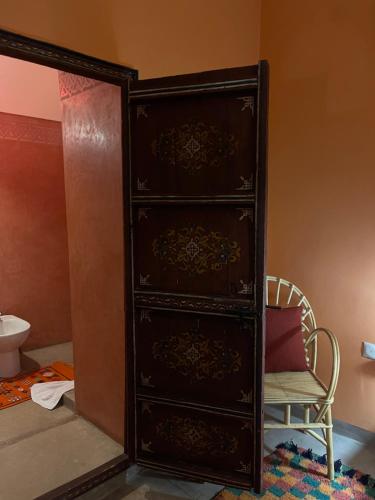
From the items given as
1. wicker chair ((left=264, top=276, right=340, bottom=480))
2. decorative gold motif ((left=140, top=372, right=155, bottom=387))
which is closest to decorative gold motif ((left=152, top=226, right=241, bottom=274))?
decorative gold motif ((left=140, top=372, right=155, bottom=387))

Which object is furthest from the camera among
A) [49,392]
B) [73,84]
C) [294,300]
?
[49,392]

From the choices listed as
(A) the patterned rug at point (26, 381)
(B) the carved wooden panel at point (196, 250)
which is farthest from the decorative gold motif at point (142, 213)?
(A) the patterned rug at point (26, 381)

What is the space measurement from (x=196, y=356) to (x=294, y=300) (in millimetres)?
1015

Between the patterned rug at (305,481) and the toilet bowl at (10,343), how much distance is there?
6.71 feet

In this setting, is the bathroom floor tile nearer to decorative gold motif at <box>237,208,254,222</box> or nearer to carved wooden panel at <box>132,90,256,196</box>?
carved wooden panel at <box>132,90,256,196</box>

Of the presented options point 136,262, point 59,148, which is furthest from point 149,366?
point 59,148

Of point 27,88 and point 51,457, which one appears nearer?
point 51,457

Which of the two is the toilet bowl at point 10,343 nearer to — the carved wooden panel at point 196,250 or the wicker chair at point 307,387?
the carved wooden panel at point 196,250

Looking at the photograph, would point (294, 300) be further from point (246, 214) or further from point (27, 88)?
point (27, 88)

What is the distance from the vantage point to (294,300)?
2.57 m

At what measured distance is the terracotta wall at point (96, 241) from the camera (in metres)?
2.11

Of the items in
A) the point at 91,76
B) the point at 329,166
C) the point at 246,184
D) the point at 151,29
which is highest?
the point at 151,29

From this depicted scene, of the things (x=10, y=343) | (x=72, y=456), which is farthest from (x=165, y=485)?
(x=10, y=343)

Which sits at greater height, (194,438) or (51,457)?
(194,438)
